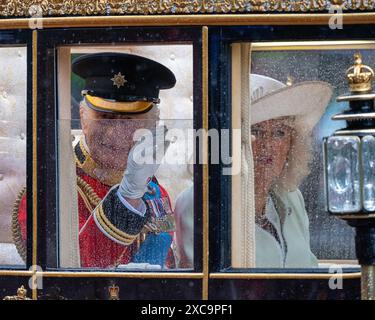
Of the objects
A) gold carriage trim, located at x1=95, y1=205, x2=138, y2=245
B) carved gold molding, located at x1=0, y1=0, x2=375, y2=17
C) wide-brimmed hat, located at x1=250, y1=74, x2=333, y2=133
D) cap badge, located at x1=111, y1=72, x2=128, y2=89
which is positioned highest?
carved gold molding, located at x1=0, y1=0, x2=375, y2=17

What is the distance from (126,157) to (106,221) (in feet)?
1.15

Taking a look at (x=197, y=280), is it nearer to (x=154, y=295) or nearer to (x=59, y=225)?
(x=154, y=295)

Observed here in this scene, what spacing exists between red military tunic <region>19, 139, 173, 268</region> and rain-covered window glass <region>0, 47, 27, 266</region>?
0.32 metres

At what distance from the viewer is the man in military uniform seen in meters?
6.80

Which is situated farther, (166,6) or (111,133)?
(111,133)

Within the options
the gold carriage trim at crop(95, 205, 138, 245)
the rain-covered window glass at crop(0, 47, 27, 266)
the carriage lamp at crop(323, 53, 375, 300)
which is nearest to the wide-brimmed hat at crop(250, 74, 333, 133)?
the gold carriage trim at crop(95, 205, 138, 245)

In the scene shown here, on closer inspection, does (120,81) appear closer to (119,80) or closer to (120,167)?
(119,80)

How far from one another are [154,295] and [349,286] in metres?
0.99

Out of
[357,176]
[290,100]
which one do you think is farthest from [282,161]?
[357,176]

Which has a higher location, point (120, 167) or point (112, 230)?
point (120, 167)

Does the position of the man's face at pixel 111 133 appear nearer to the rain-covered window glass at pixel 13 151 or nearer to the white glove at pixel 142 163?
the white glove at pixel 142 163

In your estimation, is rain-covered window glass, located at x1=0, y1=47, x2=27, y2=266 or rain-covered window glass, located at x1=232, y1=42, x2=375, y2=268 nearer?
rain-covered window glass, located at x1=232, y1=42, x2=375, y2=268

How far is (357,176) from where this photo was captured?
5258 mm

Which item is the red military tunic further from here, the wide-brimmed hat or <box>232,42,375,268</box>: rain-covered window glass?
the wide-brimmed hat
